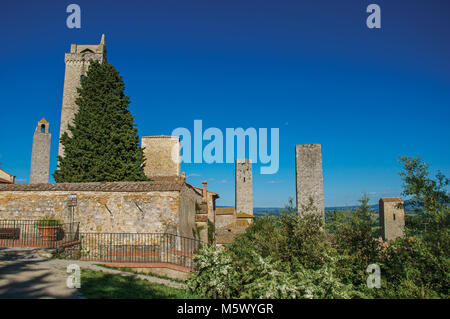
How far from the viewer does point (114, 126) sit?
2052 cm

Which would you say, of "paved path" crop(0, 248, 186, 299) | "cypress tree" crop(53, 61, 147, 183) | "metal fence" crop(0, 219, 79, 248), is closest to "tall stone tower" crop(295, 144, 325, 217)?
"cypress tree" crop(53, 61, 147, 183)

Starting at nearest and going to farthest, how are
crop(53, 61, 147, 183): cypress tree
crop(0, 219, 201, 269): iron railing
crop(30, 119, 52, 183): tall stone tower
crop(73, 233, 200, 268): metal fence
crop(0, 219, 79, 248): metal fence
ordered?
crop(0, 219, 201, 269): iron railing
crop(73, 233, 200, 268): metal fence
crop(0, 219, 79, 248): metal fence
crop(53, 61, 147, 183): cypress tree
crop(30, 119, 52, 183): tall stone tower

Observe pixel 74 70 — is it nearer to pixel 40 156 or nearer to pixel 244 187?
pixel 40 156

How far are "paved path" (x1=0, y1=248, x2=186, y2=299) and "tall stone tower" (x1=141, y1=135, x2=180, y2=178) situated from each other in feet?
58.8

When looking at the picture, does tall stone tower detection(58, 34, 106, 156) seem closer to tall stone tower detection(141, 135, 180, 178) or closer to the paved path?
tall stone tower detection(141, 135, 180, 178)

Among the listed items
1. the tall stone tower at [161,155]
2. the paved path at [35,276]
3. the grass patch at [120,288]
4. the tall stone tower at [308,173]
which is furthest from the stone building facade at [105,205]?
the tall stone tower at [308,173]

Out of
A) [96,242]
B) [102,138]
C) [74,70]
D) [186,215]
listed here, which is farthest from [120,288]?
[74,70]

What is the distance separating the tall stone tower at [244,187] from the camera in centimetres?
4597

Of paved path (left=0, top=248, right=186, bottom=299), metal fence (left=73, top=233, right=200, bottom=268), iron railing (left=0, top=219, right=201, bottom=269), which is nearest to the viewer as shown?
paved path (left=0, top=248, right=186, bottom=299)

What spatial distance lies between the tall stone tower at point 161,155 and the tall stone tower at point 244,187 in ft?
67.1

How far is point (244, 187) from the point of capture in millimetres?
47000

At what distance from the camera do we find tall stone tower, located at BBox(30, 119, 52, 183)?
133 ft

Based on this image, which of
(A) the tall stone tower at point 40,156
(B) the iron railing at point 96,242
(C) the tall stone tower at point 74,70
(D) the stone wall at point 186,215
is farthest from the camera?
(A) the tall stone tower at point 40,156

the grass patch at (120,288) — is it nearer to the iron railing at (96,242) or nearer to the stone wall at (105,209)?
the iron railing at (96,242)
